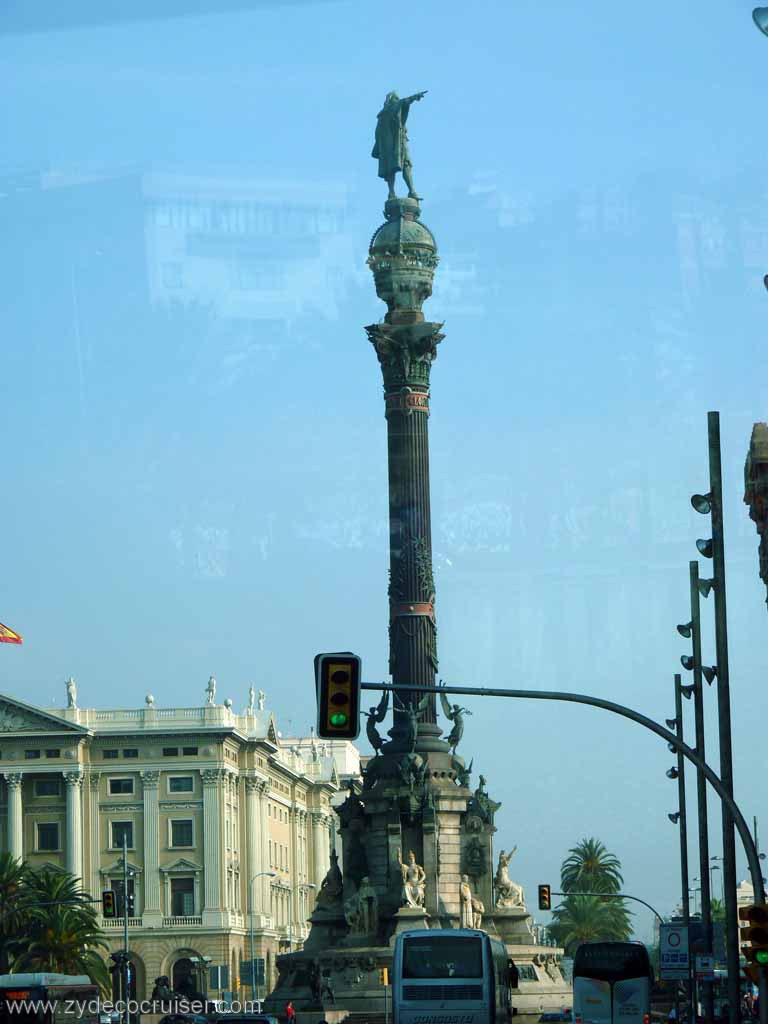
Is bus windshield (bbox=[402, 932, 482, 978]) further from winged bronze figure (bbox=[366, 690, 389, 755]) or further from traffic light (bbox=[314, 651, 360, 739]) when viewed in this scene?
winged bronze figure (bbox=[366, 690, 389, 755])

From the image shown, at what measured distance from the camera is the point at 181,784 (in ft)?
422

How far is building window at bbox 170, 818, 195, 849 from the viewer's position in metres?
128

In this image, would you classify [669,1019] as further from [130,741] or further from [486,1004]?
[130,741]

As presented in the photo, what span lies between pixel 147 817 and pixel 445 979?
8538 centimetres

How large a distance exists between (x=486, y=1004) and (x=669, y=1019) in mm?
20701

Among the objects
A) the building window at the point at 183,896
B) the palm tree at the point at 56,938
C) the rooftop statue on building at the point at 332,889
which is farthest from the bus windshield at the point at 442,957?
the building window at the point at 183,896

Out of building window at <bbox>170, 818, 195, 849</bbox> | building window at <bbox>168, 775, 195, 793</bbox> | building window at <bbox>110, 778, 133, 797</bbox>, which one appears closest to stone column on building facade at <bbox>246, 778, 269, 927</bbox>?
building window at <bbox>168, 775, 195, 793</bbox>

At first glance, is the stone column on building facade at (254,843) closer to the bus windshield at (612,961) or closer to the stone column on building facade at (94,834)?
the stone column on building facade at (94,834)

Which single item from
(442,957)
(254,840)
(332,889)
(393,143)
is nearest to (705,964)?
(442,957)

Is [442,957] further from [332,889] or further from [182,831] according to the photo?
[182,831]

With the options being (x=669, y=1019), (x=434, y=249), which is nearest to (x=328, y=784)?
(x=434, y=249)

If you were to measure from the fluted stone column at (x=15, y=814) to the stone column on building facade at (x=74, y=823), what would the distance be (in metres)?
3.07

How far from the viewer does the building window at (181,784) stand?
128625 millimetres

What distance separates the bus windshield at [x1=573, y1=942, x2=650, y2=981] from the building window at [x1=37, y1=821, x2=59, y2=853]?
75.6 meters
